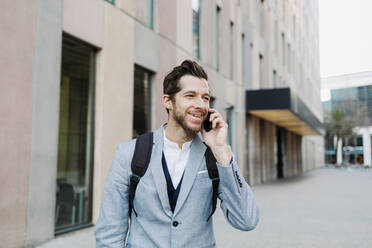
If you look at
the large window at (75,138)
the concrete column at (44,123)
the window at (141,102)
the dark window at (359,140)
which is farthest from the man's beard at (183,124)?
the dark window at (359,140)

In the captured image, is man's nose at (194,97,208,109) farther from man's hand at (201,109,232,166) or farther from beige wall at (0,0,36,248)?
beige wall at (0,0,36,248)

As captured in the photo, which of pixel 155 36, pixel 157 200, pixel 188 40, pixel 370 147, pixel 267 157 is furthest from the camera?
pixel 370 147

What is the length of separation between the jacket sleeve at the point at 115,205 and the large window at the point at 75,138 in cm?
502

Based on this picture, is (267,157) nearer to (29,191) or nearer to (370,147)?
(29,191)

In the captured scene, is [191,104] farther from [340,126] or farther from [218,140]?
[340,126]

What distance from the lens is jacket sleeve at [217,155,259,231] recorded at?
212 centimetres

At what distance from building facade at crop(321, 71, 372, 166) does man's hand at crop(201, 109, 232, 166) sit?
238 ft

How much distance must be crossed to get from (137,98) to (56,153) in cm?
326

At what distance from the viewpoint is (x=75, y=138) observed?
744 centimetres

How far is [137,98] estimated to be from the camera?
926cm

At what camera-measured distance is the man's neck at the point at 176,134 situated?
7.82 ft

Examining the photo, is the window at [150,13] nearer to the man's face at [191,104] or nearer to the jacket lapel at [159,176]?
the man's face at [191,104]

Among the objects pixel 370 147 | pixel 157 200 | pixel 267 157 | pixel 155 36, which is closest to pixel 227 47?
pixel 155 36

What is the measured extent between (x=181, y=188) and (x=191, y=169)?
134 mm
